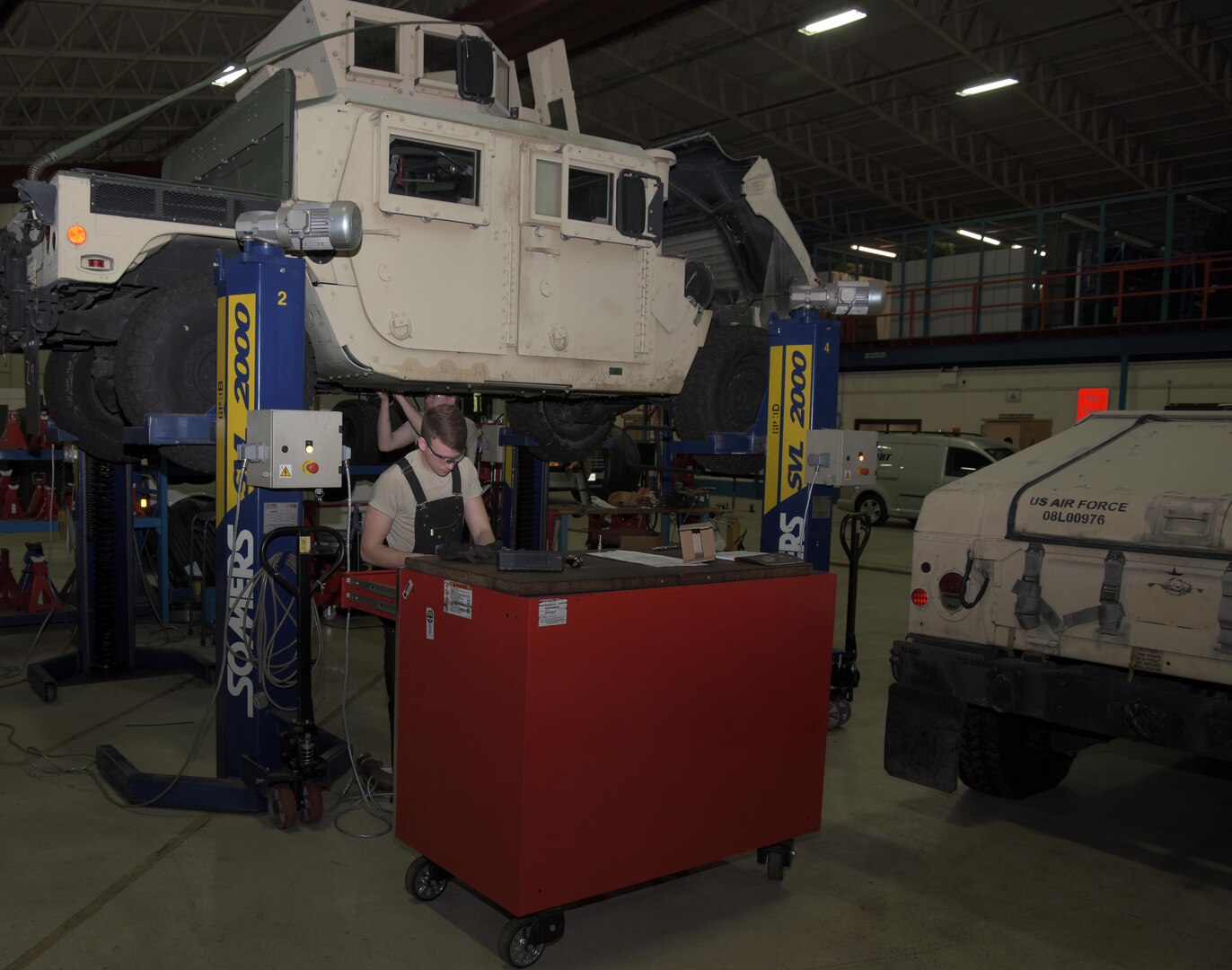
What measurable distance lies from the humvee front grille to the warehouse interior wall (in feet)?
46.2

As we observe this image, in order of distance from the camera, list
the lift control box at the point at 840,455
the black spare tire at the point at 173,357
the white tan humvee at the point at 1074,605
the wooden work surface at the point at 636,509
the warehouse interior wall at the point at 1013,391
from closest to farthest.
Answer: the white tan humvee at the point at 1074,605, the black spare tire at the point at 173,357, the lift control box at the point at 840,455, the wooden work surface at the point at 636,509, the warehouse interior wall at the point at 1013,391

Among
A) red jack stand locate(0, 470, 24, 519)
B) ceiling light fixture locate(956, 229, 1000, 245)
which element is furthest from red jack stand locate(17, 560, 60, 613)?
ceiling light fixture locate(956, 229, 1000, 245)

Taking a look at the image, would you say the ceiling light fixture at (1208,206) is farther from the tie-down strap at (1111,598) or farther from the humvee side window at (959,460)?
the tie-down strap at (1111,598)

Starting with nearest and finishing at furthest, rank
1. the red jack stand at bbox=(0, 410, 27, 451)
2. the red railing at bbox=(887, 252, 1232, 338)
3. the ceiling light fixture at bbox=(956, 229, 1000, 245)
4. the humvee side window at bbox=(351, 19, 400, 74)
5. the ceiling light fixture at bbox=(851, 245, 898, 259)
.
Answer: the humvee side window at bbox=(351, 19, 400, 74) < the red jack stand at bbox=(0, 410, 27, 451) < the red railing at bbox=(887, 252, 1232, 338) < the ceiling light fixture at bbox=(956, 229, 1000, 245) < the ceiling light fixture at bbox=(851, 245, 898, 259)

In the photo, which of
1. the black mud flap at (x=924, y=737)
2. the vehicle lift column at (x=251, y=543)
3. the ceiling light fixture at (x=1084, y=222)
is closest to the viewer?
the black mud flap at (x=924, y=737)

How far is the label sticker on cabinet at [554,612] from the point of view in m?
2.87

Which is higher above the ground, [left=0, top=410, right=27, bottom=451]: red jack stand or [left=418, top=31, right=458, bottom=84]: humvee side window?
[left=418, top=31, right=458, bottom=84]: humvee side window

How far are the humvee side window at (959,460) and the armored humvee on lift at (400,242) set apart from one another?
404 inches

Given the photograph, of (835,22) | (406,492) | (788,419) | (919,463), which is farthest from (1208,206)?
(406,492)

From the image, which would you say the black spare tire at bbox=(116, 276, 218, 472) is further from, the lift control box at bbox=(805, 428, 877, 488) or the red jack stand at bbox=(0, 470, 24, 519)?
the red jack stand at bbox=(0, 470, 24, 519)

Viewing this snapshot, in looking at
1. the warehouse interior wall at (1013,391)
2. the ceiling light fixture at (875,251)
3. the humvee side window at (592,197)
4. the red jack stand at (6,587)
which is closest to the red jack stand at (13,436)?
the red jack stand at (6,587)

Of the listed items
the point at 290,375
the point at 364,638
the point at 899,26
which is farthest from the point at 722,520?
the point at 899,26

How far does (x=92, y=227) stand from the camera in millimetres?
4574

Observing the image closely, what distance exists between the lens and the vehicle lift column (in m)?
4.11
